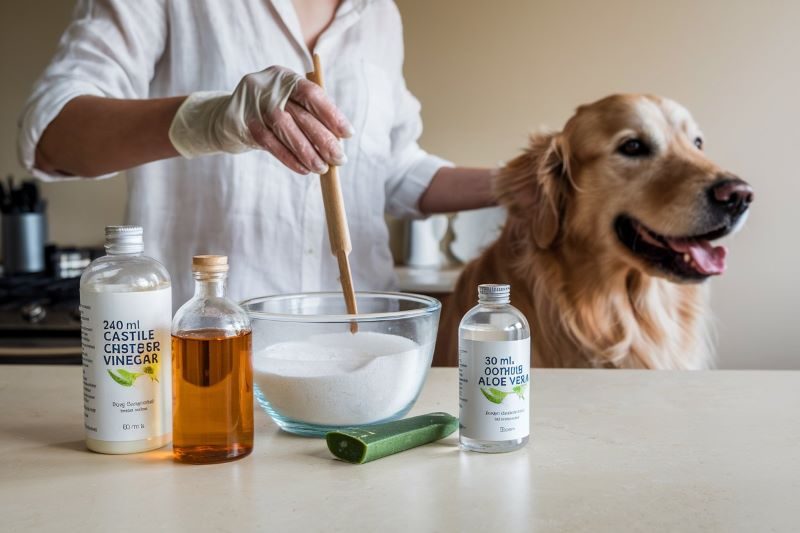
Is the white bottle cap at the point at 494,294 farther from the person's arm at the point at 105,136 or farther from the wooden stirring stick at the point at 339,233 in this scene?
the person's arm at the point at 105,136

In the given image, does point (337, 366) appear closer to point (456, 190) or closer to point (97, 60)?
point (97, 60)

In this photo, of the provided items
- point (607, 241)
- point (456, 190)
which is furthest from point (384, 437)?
point (456, 190)

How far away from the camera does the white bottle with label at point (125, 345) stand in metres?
0.74

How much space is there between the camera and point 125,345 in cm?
74

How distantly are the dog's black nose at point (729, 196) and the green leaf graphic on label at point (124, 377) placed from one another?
1.21 meters

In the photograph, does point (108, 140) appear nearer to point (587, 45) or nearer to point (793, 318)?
point (587, 45)

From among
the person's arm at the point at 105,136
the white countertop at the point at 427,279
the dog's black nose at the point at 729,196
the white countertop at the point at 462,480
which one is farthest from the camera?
the white countertop at the point at 427,279

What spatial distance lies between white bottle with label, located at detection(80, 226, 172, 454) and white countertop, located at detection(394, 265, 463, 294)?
138 cm

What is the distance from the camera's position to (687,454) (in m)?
0.76

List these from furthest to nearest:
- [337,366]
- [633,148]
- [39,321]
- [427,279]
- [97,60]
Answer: [427,279], [39,321], [633,148], [97,60], [337,366]

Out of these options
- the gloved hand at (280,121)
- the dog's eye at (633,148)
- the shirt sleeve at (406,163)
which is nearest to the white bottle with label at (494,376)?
the gloved hand at (280,121)

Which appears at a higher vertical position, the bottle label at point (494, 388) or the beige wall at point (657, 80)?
the beige wall at point (657, 80)

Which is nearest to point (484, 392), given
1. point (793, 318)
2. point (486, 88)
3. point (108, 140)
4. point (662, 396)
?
point (662, 396)

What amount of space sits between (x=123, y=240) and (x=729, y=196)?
122 centimetres
